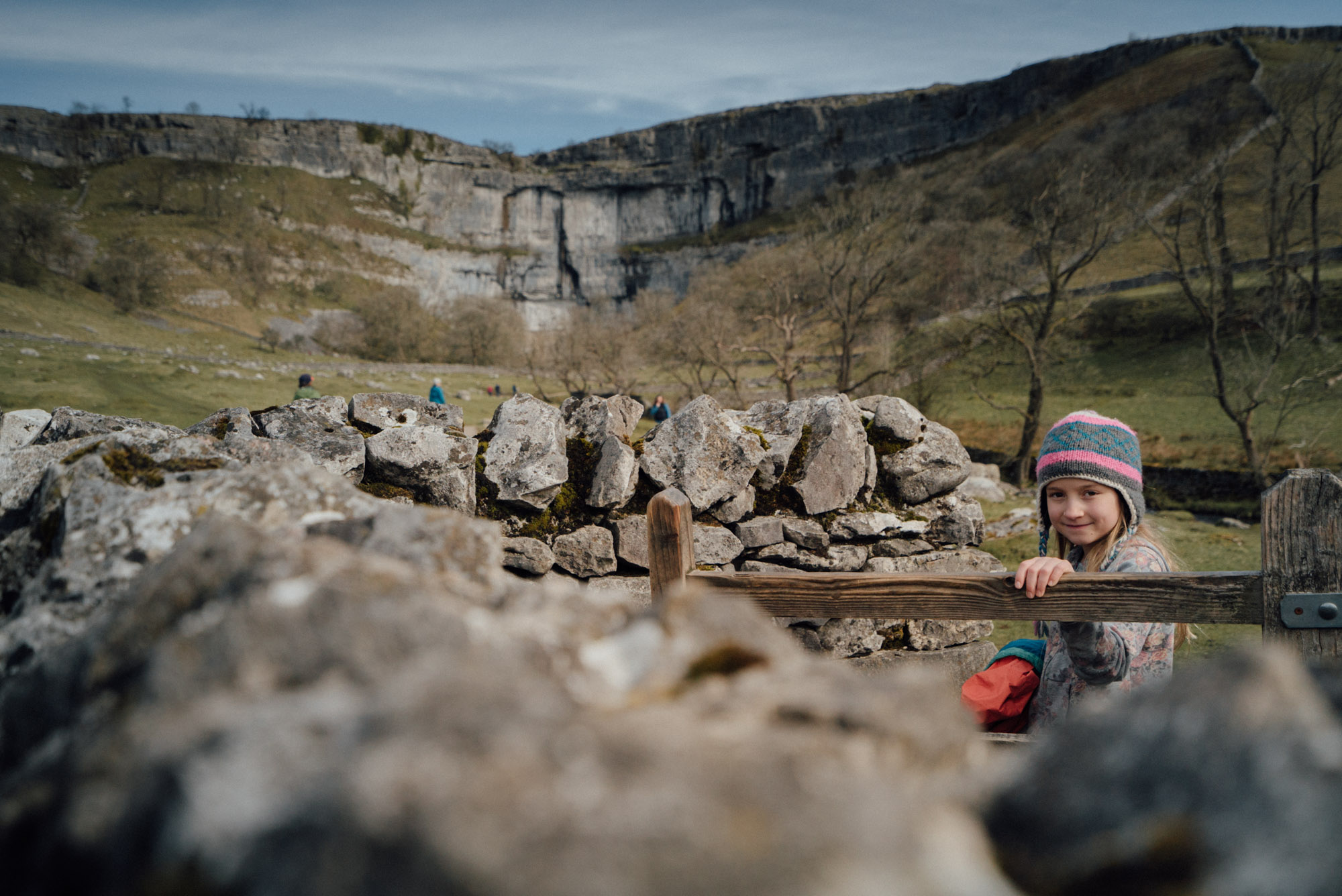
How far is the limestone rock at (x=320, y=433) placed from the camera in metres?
3.73

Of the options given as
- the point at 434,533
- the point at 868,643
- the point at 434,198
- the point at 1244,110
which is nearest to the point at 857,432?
the point at 868,643

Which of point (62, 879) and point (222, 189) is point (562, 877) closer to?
point (62, 879)

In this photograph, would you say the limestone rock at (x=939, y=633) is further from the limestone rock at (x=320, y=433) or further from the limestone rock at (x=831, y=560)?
the limestone rock at (x=320, y=433)

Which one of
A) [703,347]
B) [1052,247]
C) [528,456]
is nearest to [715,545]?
[528,456]

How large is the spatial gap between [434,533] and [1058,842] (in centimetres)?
106

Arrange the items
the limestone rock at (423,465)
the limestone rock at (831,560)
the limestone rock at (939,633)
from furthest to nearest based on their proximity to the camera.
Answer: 1. the limestone rock at (939,633)
2. the limestone rock at (831,560)
3. the limestone rock at (423,465)

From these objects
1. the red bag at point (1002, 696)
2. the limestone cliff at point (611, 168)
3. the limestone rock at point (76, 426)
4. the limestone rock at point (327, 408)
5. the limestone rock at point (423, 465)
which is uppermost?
the limestone cliff at point (611, 168)

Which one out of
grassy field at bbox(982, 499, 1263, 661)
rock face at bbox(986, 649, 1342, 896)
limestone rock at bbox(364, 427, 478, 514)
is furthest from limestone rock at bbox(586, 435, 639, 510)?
grassy field at bbox(982, 499, 1263, 661)

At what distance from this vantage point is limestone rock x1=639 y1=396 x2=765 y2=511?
437cm

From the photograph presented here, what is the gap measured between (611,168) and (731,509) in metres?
150

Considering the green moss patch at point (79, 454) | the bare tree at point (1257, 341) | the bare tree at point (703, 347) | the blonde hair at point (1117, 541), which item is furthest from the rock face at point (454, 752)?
the bare tree at point (703, 347)

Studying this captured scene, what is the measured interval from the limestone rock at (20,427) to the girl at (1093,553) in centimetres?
469

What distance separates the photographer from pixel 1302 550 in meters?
2.39

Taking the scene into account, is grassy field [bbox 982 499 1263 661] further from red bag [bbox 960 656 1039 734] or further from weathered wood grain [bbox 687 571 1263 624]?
weathered wood grain [bbox 687 571 1263 624]
